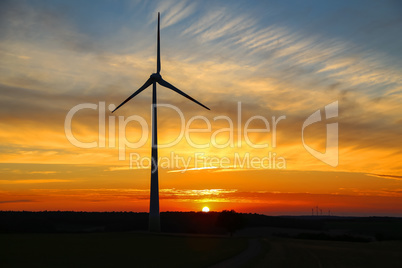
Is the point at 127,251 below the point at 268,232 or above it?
above

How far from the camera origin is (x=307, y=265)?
42688 millimetres

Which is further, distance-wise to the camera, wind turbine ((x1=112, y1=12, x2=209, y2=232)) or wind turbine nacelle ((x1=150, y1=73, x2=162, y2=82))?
wind turbine nacelle ((x1=150, y1=73, x2=162, y2=82))

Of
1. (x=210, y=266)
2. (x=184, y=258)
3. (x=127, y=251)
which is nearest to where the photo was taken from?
(x=210, y=266)

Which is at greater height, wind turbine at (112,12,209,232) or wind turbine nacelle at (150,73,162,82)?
wind turbine nacelle at (150,73,162,82)

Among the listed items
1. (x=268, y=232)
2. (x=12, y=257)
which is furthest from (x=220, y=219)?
(x=12, y=257)

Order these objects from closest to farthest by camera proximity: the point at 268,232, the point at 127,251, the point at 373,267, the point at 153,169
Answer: the point at 373,267, the point at 127,251, the point at 153,169, the point at 268,232

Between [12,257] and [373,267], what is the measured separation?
3794cm

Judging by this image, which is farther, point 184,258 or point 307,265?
point 184,258

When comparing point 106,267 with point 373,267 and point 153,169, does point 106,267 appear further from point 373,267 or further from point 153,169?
point 153,169

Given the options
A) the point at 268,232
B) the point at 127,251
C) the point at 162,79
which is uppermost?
the point at 162,79

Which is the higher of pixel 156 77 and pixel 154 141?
pixel 156 77

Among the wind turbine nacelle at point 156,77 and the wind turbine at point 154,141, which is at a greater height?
the wind turbine nacelle at point 156,77

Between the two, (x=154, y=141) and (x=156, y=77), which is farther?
(x=156, y=77)

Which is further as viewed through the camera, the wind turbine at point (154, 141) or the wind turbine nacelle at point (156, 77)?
the wind turbine nacelle at point (156, 77)
